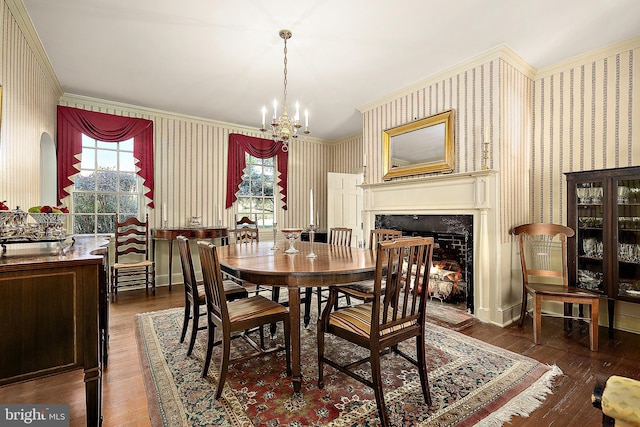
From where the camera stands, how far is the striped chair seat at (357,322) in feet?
5.44

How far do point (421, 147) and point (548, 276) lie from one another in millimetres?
1915

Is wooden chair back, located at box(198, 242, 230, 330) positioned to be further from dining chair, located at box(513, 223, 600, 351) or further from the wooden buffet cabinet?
dining chair, located at box(513, 223, 600, 351)

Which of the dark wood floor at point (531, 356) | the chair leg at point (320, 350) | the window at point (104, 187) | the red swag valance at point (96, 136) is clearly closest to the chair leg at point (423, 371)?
the dark wood floor at point (531, 356)

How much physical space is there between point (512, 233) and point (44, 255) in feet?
12.2

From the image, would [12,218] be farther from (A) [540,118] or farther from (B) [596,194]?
(A) [540,118]

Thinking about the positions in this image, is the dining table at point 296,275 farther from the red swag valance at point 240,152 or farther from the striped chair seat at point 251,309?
the red swag valance at point 240,152

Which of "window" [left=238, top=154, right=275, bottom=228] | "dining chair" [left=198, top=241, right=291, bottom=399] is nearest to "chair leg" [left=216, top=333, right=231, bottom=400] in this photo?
"dining chair" [left=198, top=241, right=291, bottom=399]

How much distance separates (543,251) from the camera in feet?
10.7

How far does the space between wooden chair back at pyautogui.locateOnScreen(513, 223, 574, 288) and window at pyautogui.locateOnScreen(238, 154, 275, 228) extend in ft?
13.1

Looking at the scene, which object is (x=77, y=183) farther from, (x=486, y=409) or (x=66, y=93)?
(x=486, y=409)

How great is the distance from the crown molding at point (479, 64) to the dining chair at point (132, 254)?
4.00 meters

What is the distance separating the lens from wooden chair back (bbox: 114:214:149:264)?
418 centimetres

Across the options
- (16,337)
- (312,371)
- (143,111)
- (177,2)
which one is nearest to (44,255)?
(16,337)

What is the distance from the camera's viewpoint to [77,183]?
4270 mm
